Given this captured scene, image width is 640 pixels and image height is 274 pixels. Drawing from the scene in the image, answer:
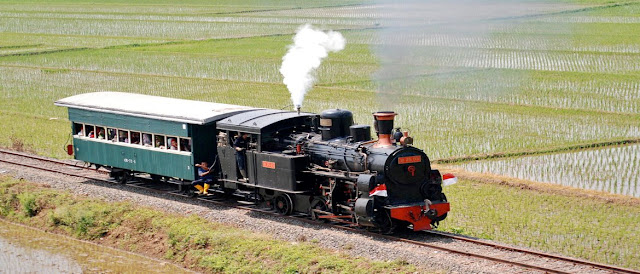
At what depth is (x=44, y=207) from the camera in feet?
74.9

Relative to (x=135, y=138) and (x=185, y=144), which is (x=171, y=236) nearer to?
(x=185, y=144)

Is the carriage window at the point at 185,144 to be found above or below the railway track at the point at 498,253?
above

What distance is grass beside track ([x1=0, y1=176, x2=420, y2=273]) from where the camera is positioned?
16.8 m

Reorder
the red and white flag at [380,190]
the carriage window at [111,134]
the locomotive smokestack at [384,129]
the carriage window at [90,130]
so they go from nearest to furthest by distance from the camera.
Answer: the red and white flag at [380,190] < the locomotive smokestack at [384,129] < the carriage window at [111,134] < the carriage window at [90,130]

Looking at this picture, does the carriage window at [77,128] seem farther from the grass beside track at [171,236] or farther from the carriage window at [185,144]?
the carriage window at [185,144]

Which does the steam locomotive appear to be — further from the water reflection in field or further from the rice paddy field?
the water reflection in field

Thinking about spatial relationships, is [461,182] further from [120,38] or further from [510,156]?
[120,38]

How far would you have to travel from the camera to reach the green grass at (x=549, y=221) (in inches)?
706

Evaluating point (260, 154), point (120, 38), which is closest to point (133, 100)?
point (260, 154)

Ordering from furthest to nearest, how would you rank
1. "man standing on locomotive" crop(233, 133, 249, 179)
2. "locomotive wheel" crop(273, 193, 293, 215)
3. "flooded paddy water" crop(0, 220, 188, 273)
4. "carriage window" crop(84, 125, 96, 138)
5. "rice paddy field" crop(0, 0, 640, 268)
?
"rice paddy field" crop(0, 0, 640, 268) < "carriage window" crop(84, 125, 96, 138) < "man standing on locomotive" crop(233, 133, 249, 179) < "locomotive wheel" crop(273, 193, 293, 215) < "flooded paddy water" crop(0, 220, 188, 273)

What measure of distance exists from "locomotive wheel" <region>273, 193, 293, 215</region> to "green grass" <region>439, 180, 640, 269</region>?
12.5 feet

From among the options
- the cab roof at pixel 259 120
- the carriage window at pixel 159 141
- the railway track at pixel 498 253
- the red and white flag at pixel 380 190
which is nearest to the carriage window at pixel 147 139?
the carriage window at pixel 159 141

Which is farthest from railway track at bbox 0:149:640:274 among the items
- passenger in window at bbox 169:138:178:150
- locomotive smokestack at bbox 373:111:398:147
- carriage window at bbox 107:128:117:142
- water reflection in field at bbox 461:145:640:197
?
water reflection in field at bbox 461:145:640:197

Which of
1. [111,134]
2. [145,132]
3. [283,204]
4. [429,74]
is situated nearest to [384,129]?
[283,204]
